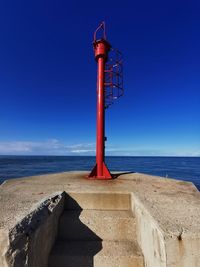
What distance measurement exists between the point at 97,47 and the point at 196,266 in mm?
7178

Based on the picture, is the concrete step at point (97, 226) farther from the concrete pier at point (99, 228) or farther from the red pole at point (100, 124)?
the red pole at point (100, 124)

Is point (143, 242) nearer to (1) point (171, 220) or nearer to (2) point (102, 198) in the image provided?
(1) point (171, 220)

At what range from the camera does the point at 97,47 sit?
287 inches

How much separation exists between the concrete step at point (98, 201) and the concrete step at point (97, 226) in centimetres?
27

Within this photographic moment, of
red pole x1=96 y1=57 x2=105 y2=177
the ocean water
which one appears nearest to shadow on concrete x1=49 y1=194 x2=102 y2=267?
red pole x1=96 y1=57 x2=105 y2=177

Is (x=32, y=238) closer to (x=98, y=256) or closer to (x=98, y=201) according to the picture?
(x=98, y=256)

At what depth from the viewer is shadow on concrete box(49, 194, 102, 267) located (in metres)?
3.20

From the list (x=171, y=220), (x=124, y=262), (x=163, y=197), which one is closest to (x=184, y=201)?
(x=163, y=197)

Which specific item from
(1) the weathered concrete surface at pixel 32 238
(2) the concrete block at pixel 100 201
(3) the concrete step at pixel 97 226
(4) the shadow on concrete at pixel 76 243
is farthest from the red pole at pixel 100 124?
(1) the weathered concrete surface at pixel 32 238

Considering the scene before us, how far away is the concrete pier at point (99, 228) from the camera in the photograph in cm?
226

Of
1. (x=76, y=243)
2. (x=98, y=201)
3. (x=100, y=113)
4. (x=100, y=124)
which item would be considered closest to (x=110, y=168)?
(x=100, y=124)

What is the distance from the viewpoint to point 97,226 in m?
3.80

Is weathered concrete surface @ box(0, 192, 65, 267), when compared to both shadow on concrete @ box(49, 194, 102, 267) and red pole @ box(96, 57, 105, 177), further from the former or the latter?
red pole @ box(96, 57, 105, 177)

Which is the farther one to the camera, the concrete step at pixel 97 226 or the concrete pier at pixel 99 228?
the concrete step at pixel 97 226
